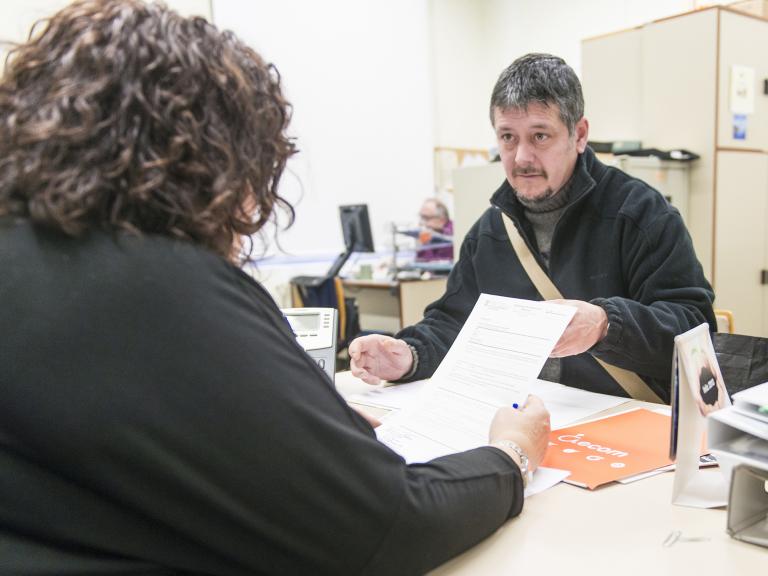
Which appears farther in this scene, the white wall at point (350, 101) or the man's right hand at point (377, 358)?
the white wall at point (350, 101)

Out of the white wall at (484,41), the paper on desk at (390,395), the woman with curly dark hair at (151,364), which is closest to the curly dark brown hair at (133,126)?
the woman with curly dark hair at (151,364)

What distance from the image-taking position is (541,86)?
153 centimetres

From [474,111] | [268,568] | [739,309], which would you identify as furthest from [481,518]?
[474,111]

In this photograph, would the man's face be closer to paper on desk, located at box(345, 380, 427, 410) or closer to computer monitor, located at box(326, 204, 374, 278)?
paper on desk, located at box(345, 380, 427, 410)

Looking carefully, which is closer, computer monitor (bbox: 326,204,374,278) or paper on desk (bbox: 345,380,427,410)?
paper on desk (bbox: 345,380,427,410)

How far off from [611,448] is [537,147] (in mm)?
842

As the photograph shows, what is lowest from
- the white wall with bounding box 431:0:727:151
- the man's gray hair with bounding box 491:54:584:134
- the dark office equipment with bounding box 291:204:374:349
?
the dark office equipment with bounding box 291:204:374:349

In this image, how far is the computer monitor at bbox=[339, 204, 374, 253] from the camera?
4.36m

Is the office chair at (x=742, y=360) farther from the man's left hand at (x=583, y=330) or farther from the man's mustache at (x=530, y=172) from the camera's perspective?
the man's mustache at (x=530, y=172)

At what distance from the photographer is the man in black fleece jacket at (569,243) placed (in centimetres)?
147

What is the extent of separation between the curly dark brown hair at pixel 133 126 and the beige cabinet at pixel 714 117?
10.2 feet

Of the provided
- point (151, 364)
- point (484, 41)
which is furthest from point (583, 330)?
point (484, 41)

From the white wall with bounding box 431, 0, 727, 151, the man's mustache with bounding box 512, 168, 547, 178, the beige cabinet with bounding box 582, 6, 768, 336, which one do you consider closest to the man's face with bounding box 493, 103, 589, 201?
the man's mustache with bounding box 512, 168, 547, 178

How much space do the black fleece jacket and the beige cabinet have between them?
6.28ft
